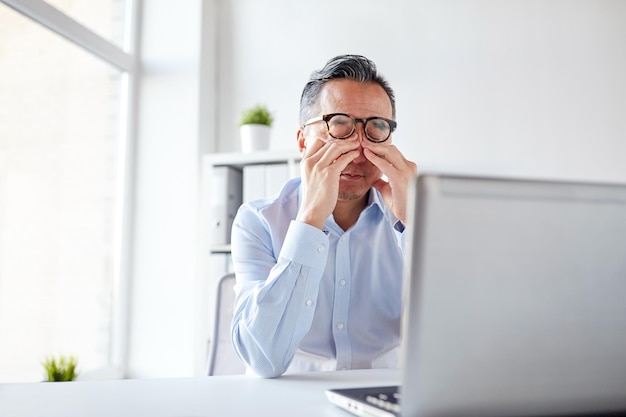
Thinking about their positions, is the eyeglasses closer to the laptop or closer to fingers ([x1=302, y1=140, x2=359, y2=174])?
fingers ([x1=302, y1=140, x2=359, y2=174])

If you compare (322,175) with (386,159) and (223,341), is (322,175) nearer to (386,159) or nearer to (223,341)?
(386,159)

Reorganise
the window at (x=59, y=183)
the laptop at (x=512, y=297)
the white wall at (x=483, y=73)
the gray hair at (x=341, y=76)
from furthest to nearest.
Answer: the white wall at (x=483, y=73) < the window at (x=59, y=183) < the gray hair at (x=341, y=76) < the laptop at (x=512, y=297)

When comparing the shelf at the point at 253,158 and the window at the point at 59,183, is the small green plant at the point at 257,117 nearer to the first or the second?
the shelf at the point at 253,158

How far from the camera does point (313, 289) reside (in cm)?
121

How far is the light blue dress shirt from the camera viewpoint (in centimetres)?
118

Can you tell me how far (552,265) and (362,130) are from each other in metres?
0.95

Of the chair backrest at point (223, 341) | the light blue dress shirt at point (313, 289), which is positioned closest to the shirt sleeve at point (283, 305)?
the light blue dress shirt at point (313, 289)

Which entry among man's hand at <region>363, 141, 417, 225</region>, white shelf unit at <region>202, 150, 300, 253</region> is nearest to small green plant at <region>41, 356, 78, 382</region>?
white shelf unit at <region>202, 150, 300, 253</region>

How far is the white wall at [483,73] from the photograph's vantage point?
2.82m

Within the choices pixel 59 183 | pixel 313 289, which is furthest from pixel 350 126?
pixel 59 183

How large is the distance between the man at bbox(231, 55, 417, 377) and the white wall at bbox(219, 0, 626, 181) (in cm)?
146

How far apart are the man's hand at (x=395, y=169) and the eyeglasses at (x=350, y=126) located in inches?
1.0

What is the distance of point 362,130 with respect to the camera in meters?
1.48

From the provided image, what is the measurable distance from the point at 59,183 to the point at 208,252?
0.75 meters
